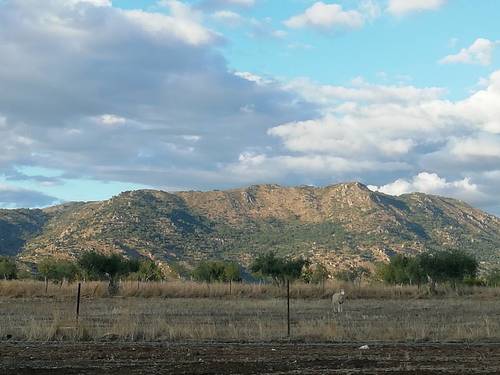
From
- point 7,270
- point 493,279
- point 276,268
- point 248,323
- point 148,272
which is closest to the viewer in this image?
point 248,323

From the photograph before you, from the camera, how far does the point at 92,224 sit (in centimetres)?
13000

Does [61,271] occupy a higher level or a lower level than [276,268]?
lower

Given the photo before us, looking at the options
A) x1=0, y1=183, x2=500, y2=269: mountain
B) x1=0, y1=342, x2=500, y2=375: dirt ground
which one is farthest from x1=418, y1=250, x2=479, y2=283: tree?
x1=0, y1=342, x2=500, y2=375: dirt ground

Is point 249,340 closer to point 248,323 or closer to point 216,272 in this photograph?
point 248,323

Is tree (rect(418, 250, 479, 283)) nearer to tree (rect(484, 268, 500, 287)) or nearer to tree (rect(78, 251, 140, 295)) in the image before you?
tree (rect(484, 268, 500, 287))

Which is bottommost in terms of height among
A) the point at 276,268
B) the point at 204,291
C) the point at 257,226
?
the point at 204,291

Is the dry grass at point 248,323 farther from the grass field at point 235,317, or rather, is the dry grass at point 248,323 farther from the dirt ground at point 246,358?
the dirt ground at point 246,358

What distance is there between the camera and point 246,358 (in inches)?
742

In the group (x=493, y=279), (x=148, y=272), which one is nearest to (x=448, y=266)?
(x=493, y=279)

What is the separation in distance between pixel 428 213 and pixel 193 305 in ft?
461

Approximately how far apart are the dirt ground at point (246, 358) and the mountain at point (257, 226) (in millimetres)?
71394

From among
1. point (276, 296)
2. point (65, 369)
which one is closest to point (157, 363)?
point (65, 369)

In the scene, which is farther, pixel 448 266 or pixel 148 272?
pixel 148 272

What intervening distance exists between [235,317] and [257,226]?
130525 mm
